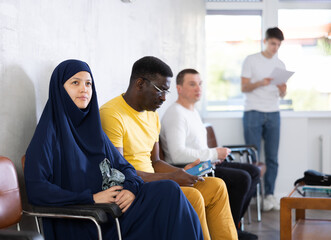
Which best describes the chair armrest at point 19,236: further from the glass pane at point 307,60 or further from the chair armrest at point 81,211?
the glass pane at point 307,60

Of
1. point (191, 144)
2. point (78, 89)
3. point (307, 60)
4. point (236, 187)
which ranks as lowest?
point (236, 187)

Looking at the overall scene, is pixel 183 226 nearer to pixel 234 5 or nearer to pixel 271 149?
pixel 271 149

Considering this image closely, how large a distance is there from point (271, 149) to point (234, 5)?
1.69 meters

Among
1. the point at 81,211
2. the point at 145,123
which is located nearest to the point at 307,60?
Result: the point at 145,123

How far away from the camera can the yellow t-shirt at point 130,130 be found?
2.56m

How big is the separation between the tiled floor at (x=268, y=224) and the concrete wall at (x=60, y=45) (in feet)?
5.36

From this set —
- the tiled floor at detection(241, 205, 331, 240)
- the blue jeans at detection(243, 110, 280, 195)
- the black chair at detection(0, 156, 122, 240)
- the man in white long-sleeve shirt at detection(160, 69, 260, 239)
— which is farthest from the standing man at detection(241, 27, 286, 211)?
the black chair at detection(0, 156, 122, 240)

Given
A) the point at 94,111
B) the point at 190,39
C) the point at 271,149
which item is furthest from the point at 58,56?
the point at 271,149

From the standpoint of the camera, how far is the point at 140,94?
2689 millimetres

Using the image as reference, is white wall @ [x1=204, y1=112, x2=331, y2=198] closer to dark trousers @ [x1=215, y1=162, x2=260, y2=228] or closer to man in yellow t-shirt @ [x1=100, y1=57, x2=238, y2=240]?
dark trousers @ [x1=215, y1=162, x2=260, y2=228]

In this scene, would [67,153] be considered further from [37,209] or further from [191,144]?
[191,144]

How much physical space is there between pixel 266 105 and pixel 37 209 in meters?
3.40

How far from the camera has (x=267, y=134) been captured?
4992 millimetres

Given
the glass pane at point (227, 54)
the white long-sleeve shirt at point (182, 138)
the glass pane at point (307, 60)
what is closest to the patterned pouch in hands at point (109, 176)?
the white long-sleeve shirt at point (182, 138)
